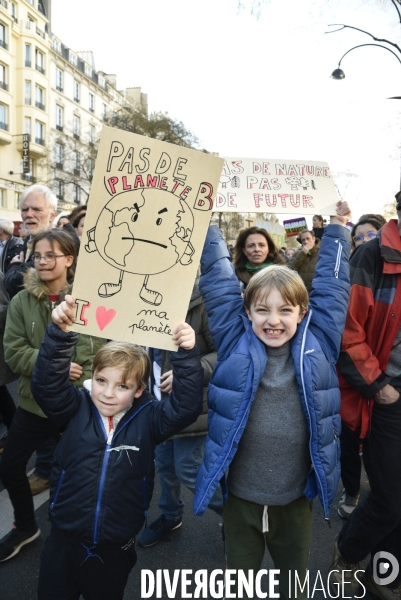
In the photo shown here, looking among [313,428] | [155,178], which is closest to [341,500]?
[313,428]

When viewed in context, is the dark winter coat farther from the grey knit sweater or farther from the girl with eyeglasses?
the girl with eyeglasses

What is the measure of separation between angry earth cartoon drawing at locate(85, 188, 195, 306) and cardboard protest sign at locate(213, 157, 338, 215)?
915 millimetres

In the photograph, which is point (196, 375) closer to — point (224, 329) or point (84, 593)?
point (224, 329)

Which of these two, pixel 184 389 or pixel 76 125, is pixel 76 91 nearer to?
pixel 76 125

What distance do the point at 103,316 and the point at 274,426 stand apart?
2.73 feet

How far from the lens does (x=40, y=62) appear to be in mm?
36156

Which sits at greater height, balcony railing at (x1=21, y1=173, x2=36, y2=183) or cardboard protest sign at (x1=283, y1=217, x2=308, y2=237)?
balcony railing at (x1=21, y1=173, x2=36, y2=183)

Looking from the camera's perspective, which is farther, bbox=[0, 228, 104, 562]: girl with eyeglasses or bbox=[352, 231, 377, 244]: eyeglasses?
bbox=[352, 231, 377, 244]: eyeglasses

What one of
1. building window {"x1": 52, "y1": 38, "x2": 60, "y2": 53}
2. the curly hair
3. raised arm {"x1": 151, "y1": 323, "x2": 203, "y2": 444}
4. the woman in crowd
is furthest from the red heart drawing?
building window {"x1": 52, "y1": 38, "x2": 60, "y2": 53}

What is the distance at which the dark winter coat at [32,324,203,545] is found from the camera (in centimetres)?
184

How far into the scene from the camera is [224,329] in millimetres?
2057

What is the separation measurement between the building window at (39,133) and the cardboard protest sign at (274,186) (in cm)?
3692

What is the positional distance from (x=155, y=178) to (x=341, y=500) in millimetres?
2686

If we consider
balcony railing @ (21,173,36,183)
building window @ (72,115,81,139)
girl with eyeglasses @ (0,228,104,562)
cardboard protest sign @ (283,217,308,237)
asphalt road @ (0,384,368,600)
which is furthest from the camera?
building window @ (72,115,81,139)
